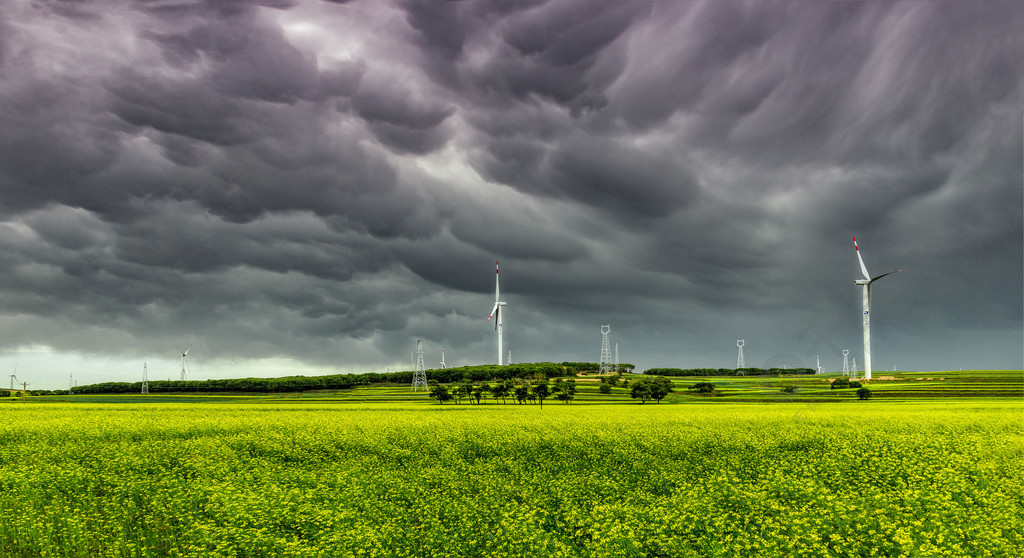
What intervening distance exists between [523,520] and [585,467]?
1357cm

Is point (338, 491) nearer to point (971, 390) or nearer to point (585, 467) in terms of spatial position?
point (585, 467)

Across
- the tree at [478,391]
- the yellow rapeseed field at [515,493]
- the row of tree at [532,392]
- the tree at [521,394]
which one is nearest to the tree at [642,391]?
the row of tree at [532,392]

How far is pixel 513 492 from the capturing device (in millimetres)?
31688

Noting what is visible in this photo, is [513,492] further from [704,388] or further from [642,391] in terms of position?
[704,388]

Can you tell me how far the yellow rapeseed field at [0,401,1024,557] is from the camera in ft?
78.9

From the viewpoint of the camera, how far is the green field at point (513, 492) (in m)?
24.1

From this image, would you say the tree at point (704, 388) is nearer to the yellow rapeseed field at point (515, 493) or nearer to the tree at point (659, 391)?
the tree at point (659, 391)

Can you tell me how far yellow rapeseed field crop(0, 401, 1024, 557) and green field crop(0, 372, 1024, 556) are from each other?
151 mm

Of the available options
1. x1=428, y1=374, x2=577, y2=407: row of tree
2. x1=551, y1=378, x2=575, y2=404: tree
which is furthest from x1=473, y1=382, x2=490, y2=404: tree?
x1=551, y1=378, x2=575, y2=404: tree

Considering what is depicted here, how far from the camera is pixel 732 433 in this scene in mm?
50375

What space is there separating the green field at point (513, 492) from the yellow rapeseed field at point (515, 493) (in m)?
0.15

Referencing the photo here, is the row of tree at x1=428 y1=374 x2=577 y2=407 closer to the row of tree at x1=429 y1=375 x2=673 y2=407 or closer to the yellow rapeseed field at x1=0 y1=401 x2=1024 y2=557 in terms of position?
the row of tree at x1=429 y1=375 x2=673 y2=407

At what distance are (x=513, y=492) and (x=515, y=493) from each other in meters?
0.14

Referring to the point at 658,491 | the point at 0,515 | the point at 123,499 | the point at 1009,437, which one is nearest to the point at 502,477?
the point at 658,491
